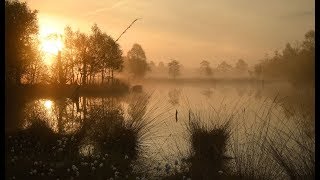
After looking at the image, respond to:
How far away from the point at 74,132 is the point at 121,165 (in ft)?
9.06

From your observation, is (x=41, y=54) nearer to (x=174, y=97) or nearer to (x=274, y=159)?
(x=174, y=97)

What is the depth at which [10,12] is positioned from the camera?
3550cm

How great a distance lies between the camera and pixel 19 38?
34.8 m

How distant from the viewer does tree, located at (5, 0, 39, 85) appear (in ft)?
105

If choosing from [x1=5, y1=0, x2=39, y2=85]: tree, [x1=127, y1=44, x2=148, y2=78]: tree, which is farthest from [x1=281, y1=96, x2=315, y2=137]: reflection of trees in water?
[x1=127, y1=44, x2=148, y2=78]: tree

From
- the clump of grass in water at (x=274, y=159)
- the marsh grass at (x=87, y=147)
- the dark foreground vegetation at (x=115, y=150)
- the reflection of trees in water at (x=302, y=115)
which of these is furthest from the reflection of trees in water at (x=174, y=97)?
the clump of grass in water at (x=274, y=159)

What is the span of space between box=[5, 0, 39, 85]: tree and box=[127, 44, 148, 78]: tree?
6463 cm

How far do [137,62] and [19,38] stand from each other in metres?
74.7

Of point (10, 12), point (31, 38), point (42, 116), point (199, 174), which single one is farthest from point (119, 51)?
point (199, 174)

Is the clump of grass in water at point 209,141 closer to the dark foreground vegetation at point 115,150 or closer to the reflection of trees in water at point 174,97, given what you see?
the dark foreground vegetation at point 115,150

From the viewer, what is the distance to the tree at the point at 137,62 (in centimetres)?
10819

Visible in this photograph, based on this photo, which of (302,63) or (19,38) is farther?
(19,38)

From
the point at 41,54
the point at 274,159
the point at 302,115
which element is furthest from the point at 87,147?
the point at 41,54
